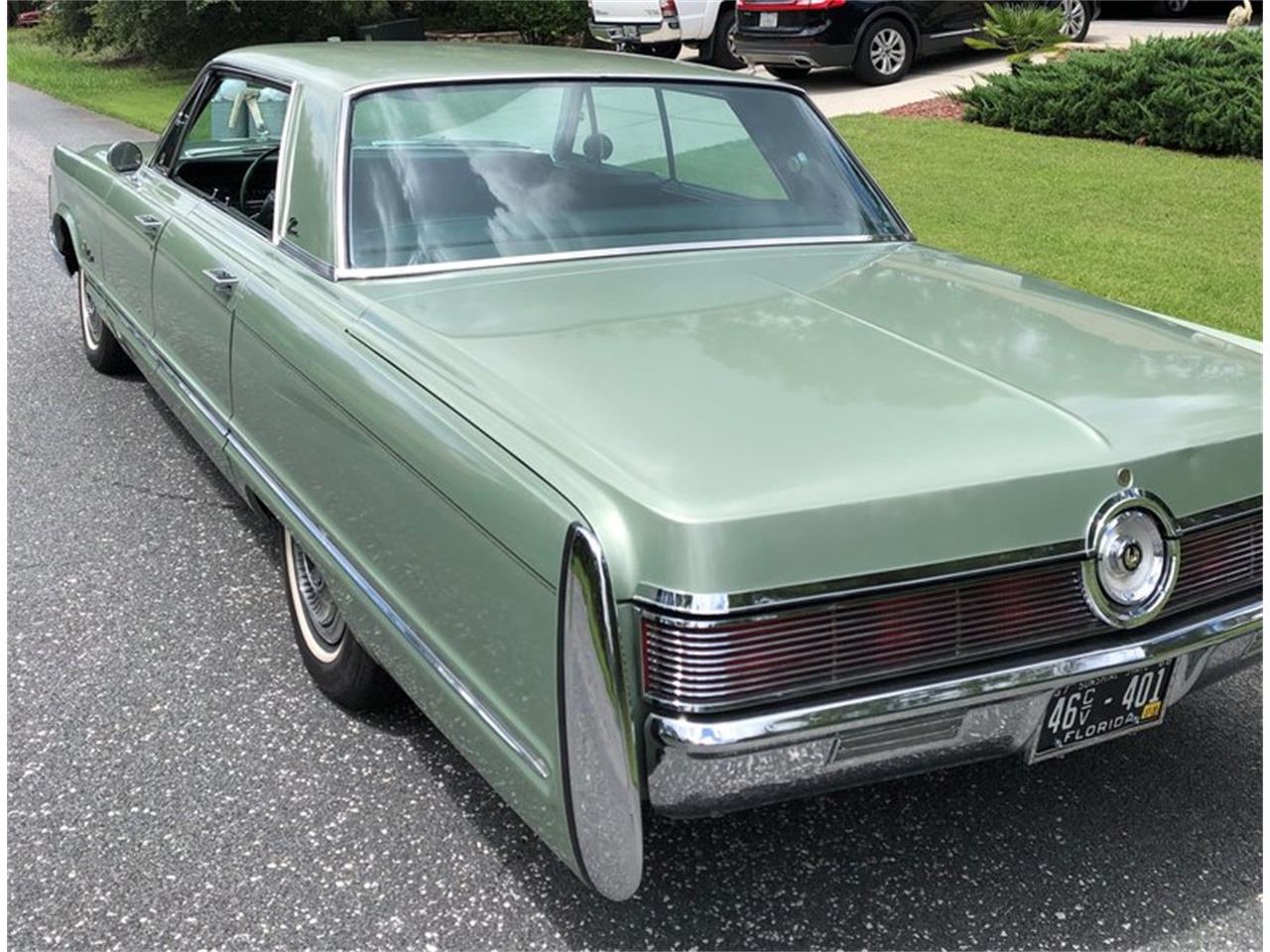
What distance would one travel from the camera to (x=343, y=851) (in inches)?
111

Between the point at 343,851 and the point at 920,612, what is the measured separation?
1335 millimetres

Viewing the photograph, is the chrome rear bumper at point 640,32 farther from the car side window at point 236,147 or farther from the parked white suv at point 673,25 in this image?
the car side window at point 236,147

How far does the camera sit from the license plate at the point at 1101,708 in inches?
95.0

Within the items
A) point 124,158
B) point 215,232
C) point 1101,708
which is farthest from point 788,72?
point 1101,708

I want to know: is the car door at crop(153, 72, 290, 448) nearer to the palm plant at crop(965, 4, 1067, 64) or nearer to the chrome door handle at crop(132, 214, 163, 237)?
the chrome door handle at crop(132, 214, 163, 237)

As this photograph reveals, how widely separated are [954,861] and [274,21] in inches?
861

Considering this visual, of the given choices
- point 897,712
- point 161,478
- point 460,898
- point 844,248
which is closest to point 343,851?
point 460,898

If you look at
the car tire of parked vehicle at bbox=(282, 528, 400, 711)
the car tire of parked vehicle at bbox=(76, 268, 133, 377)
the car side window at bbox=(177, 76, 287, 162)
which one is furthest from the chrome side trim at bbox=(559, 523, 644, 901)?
the car tire of parked vehicle at bbox=(76, 268, 133, 377)

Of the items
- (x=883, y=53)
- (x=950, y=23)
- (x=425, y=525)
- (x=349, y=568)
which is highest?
(x=425, y=525)

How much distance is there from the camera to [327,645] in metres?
3.38

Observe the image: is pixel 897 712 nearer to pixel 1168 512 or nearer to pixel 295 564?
pixel 1168 512

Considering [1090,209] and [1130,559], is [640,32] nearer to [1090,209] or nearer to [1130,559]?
[1090,209]

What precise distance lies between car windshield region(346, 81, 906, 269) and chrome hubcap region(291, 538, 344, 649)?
30.6 inches

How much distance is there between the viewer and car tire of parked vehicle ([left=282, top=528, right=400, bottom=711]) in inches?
127
